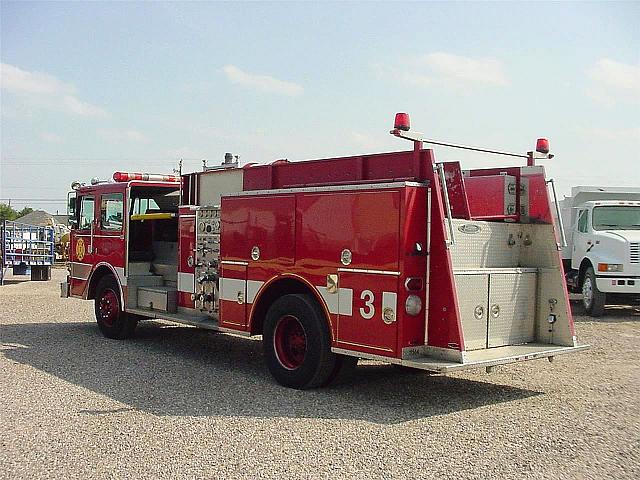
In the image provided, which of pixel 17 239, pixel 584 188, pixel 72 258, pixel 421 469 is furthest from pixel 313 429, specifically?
pixel 17 239

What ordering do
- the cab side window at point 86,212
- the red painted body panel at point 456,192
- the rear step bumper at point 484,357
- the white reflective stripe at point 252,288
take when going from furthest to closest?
the cab side window at point 86,212 < the white reflective stripe at point 252,288 < the red painted body panel at point 456,192 < the rear step bumper at point 484,357

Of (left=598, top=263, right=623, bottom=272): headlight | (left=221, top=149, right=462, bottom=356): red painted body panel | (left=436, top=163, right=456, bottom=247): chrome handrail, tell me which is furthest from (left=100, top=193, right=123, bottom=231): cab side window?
(left=598, top=263, right=623, bottom=272): headlight

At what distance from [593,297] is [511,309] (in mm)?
9122

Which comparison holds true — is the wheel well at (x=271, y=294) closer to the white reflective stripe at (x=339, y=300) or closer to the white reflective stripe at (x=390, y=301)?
the white reflective stripe at (x=339, y=300)

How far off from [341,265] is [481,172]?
252 cm

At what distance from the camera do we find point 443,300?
7391 millimetres

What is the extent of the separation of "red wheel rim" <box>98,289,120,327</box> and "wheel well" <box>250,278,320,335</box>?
3890 mm

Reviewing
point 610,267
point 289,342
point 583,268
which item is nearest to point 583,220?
point 583,268

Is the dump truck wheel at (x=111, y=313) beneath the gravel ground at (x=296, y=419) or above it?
above

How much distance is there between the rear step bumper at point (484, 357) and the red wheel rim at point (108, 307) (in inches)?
217

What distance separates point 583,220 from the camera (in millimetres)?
17500

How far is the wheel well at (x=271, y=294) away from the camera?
8.60m

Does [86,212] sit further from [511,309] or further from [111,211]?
[511,309]

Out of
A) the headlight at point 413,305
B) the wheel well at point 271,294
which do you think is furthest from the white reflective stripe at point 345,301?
Result: the headlight at point 413,305
